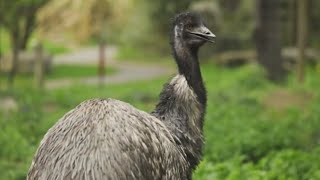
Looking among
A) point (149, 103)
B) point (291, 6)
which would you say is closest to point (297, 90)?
point (149, 103)

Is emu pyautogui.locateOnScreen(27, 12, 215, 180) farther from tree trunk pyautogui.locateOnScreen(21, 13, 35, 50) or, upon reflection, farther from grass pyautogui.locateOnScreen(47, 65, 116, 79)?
grass pyautogui.locateOnScreen(47, 65, 116, 79)

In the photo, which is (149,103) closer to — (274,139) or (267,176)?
→ (274,139)

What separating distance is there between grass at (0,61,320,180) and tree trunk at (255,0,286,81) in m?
2.72

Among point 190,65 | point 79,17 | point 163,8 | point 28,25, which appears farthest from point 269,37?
point 190,65

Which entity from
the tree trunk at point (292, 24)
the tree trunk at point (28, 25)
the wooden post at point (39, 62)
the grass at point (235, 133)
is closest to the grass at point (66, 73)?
the wooden post at point (39, 62)

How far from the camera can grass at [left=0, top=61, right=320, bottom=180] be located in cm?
860

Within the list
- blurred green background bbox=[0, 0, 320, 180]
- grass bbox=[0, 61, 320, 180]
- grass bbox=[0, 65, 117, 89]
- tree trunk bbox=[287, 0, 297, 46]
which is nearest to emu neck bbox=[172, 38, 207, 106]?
blurred green background bbox=[0, 0, 320, 180]

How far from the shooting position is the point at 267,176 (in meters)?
8.04

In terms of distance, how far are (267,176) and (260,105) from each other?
806 cm

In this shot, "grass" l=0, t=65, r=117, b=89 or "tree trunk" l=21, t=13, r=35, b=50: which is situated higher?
"tree trunk" l=21, t=13, r=35, b=50

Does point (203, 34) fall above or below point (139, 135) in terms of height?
above

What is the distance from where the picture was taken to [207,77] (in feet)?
84.3

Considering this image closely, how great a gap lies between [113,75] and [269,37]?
9067mm

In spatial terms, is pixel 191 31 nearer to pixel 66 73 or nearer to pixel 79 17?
pixel 79 17
